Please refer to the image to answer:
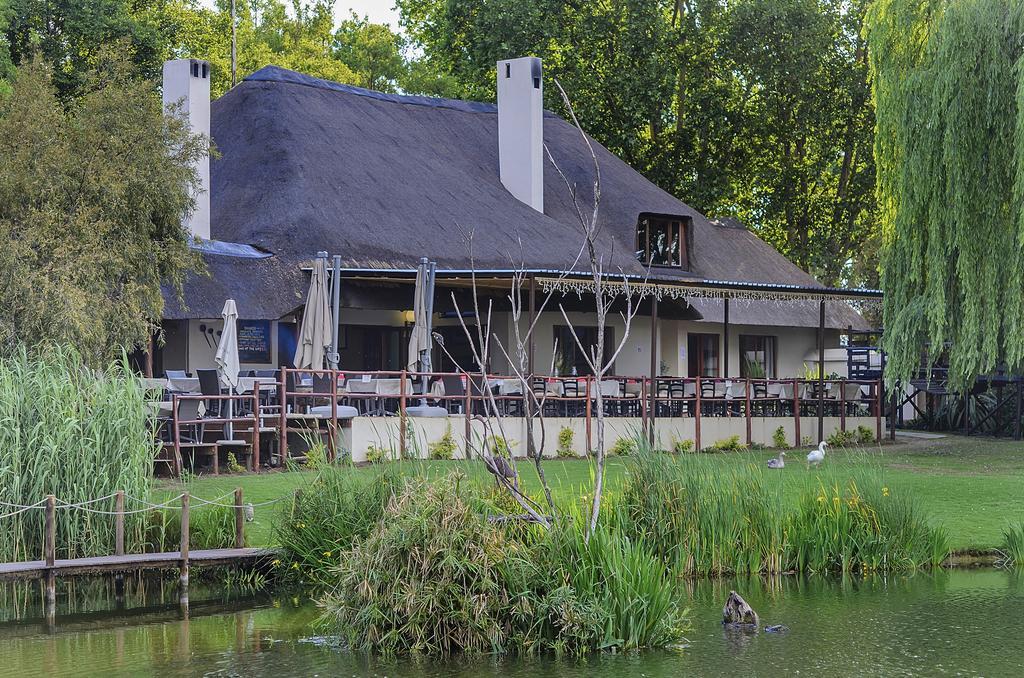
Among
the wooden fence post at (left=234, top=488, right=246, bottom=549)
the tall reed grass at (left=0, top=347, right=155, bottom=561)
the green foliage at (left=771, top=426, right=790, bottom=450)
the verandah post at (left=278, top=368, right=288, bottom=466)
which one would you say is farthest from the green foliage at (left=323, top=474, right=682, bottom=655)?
the green foliage at (left=771, top=426, right=790, bottom=450)

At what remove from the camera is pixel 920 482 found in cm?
1717

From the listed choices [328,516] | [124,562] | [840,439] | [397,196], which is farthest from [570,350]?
[124,562]

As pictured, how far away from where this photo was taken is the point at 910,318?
68.7 feet

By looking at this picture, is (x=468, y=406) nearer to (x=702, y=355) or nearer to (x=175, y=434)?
(x=175, y=434)

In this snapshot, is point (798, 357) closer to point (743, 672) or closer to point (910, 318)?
point (910, 318)

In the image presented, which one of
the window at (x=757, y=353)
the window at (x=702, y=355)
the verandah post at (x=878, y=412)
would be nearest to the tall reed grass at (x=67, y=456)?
the verandah post at (x=878, y=412)

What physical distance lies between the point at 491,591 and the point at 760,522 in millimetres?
3682

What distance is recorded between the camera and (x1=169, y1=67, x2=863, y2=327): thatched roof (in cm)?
2328

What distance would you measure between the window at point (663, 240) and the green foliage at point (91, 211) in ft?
40.3

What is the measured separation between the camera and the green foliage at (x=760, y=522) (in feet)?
40.0

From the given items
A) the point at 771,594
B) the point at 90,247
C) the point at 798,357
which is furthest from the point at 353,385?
the point at 798,357

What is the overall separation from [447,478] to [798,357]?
24.1 meters

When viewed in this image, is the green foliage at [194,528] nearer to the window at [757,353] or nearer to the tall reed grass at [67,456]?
the tall reed grass at [67,456]

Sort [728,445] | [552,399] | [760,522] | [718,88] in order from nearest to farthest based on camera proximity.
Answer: [760,522] → [552,399] → [728,445] → [718,88]
